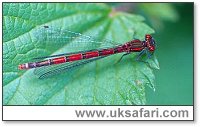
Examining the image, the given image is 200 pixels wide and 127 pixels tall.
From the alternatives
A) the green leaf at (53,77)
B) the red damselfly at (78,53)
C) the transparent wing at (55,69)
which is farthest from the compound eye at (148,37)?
the transparent wing at (55,69)

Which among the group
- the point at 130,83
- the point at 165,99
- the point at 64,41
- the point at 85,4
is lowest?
the point at 165,99

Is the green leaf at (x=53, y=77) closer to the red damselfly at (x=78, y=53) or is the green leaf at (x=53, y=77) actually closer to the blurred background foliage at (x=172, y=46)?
the red damselfly at (x=78, y=53)

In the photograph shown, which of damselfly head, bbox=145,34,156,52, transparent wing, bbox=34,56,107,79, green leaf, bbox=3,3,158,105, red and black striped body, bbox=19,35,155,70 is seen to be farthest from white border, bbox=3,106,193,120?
damselfly head, bbox=145,34,156,52

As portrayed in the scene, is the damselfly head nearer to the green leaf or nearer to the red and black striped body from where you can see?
the red and black striped body

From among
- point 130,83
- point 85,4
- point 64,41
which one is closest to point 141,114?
point 130,83

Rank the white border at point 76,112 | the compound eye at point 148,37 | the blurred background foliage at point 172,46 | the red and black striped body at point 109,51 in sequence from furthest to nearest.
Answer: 1. the blurred background foliage at point 172,46
2. the compound eye at point 148,37
3. the red and black striped body at point 109,51
4. the white border at point 76,112

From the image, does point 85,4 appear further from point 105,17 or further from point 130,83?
point 130,83
